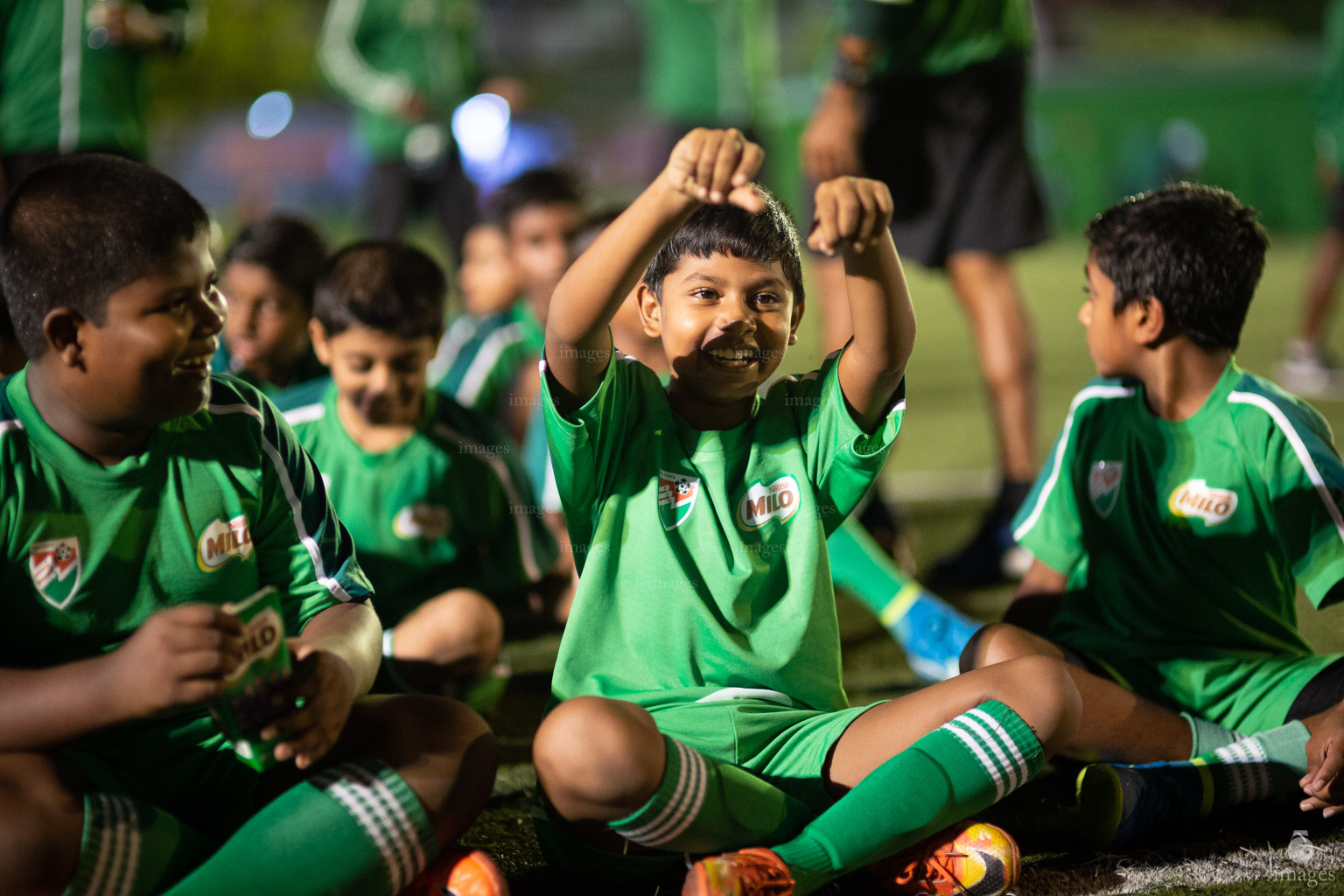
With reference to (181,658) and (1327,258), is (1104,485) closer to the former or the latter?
(181,658)

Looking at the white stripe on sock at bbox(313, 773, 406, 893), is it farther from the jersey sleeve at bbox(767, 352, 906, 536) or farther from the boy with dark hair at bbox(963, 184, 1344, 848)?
the boy with dark hair at bbox(963, 184, 1344, 848)

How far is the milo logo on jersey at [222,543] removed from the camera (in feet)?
4.26

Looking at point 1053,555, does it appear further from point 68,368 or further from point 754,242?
point 68,368

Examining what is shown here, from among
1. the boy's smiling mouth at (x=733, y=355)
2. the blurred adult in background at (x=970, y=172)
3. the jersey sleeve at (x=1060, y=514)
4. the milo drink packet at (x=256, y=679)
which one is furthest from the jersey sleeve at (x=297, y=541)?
the blurred adult in background at (x=970, y=172)

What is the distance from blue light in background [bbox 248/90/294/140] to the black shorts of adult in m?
16.2

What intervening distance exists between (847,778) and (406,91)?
3.76 m

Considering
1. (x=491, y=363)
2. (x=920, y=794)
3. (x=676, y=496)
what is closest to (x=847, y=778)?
(x=920, y=794)

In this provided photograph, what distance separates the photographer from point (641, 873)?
1356mm

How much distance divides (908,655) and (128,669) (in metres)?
1.41

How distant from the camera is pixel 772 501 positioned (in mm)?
1468

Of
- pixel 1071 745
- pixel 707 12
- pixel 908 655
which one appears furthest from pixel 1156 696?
pixel 707 12

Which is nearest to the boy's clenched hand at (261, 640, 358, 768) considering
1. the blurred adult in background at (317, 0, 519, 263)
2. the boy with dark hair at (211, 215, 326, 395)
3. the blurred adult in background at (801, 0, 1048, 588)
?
the boy with dark hair at (211, 215, 326, 395)

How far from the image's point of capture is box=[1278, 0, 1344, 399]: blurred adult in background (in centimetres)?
478

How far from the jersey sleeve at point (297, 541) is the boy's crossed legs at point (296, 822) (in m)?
0.14
